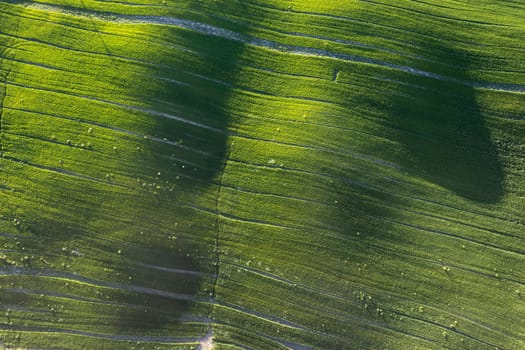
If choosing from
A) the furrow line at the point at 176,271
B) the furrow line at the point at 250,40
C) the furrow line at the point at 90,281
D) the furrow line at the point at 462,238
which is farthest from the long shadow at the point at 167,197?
the furrow line at the point at 462,238

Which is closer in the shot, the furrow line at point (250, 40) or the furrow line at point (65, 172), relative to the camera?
the furrow line at point (65, 172)

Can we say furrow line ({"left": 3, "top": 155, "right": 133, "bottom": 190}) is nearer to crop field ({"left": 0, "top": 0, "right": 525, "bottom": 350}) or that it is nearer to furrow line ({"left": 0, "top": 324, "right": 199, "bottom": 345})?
crop field ({"left": 0, "top": 0, "right": 525, "bottom": 350})

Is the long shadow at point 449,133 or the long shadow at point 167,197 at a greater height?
the long shadow at point 449,133

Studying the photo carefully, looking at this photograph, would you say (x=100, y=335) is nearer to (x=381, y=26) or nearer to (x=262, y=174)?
(x=262, y=174)

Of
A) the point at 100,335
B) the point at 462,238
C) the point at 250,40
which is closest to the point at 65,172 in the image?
the point at 100,335

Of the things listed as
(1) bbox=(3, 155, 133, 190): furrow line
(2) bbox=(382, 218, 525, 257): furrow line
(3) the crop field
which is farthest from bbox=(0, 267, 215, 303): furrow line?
(2) bbox=(382, 218, 525, 257): furrow line

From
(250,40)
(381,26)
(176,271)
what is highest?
(381,26)

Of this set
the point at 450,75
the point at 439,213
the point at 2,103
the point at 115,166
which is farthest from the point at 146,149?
the point at 450,75

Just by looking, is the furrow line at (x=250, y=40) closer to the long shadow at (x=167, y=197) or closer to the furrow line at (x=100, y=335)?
the long shadow at (x=167, y=197)
